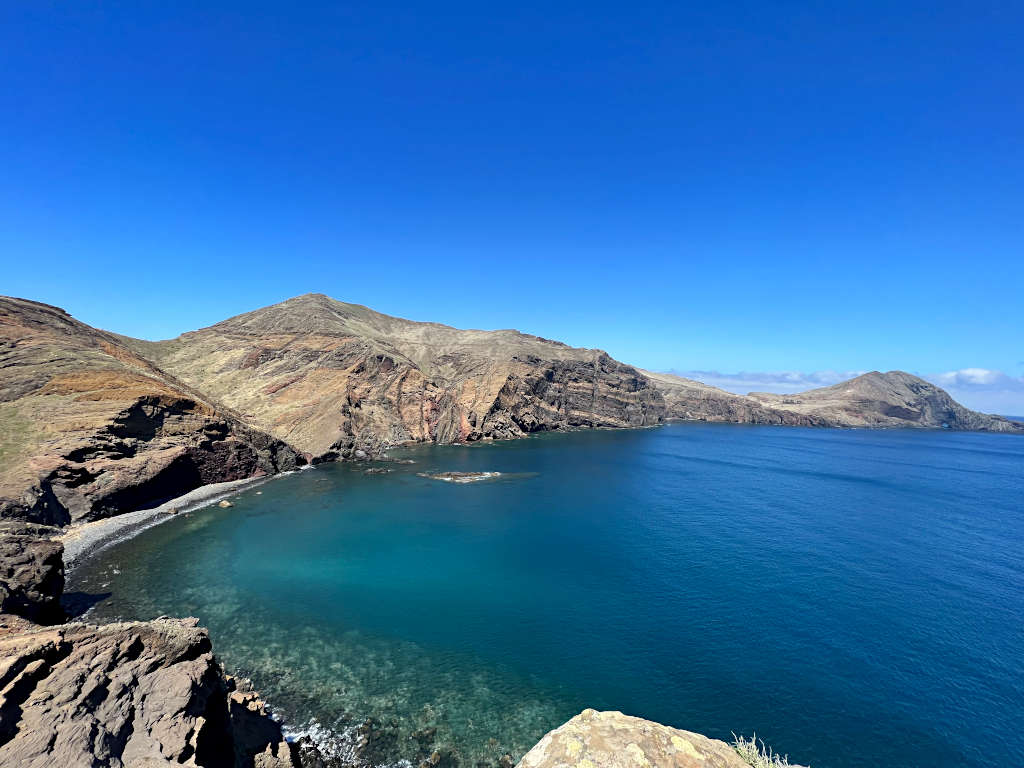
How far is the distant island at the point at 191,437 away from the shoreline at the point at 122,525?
1290 mm

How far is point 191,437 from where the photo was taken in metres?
67.3

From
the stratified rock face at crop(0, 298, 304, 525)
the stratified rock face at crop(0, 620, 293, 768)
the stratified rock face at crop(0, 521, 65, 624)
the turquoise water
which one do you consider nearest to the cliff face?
the stratified rock face at crop(0, 298, 304, 525)

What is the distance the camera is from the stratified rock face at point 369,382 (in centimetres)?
10525

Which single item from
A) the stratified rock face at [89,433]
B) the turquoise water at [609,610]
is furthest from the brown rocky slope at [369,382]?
the turquoise water at [609,610]

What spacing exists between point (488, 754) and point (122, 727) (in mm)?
15926

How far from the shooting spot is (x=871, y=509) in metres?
68.6

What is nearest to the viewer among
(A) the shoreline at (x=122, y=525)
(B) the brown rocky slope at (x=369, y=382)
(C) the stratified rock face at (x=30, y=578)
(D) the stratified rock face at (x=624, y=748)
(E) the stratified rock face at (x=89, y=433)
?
(D) the stratified rock face at (x=624, y=748)

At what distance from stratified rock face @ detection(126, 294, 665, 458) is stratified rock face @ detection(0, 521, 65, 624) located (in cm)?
6588

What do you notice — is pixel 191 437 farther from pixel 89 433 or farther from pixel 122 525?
pixel 122 525

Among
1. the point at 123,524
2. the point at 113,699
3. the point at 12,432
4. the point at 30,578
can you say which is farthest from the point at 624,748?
the point at 12,432

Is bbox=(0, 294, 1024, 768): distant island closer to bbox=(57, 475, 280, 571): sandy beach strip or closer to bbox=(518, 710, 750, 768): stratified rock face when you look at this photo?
bbox=(518, 710, 750, 768): stratified rock face

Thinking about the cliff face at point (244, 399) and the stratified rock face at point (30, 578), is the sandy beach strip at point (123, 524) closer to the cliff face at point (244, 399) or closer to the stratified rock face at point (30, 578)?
the cliff face at point (244, 399)

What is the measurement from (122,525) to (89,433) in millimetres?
12993

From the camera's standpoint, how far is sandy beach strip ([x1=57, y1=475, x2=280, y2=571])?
4416cm
